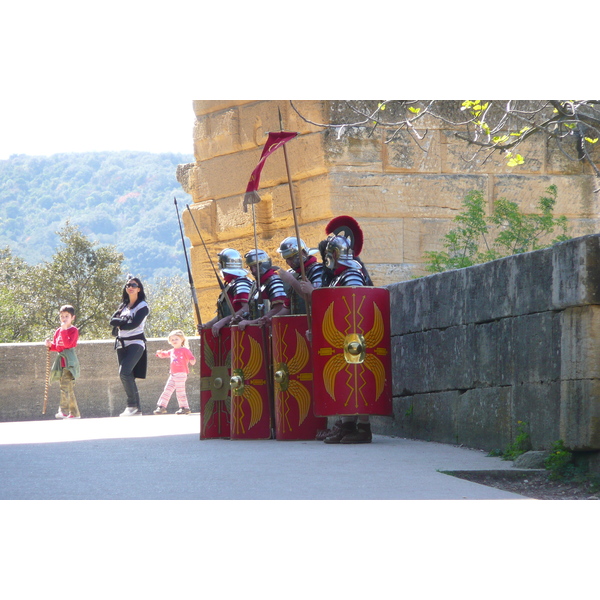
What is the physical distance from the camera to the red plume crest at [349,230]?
818 cm

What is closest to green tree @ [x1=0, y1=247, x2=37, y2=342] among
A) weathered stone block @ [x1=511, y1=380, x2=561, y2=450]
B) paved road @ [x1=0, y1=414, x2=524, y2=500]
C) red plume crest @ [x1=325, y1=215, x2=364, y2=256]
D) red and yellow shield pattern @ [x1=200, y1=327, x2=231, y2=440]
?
red and yellow shield pattern @ [x1=200, y1=327, x2=231, y2=440]

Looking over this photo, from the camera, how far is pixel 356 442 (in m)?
7.69

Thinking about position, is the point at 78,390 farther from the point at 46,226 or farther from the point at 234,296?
the point at 46,226

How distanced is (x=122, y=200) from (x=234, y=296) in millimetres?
127867

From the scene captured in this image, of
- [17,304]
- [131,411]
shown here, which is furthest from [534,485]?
[17,304]

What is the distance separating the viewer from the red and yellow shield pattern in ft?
28.7

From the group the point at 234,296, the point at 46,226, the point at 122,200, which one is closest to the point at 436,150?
the point at 234,296

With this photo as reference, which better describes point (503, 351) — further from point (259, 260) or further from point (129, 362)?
point (129, 362)

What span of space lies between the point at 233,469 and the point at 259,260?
308 centimetres

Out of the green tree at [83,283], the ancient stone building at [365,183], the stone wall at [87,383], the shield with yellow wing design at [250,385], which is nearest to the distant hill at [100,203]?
the green tree at [83,283]

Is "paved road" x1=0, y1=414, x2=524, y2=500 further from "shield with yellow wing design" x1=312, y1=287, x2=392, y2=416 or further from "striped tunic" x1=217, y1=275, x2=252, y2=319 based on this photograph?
"striped tunic" x1=217, y1=275, x2=252, y2=319

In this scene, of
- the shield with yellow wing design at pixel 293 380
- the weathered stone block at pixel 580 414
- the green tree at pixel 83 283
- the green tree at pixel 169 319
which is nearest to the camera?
the weathered stone block at pixel 580 414

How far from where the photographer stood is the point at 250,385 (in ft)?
27.7

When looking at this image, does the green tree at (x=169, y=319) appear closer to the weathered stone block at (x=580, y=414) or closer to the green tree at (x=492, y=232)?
the green tree at (x=492, y=232)
